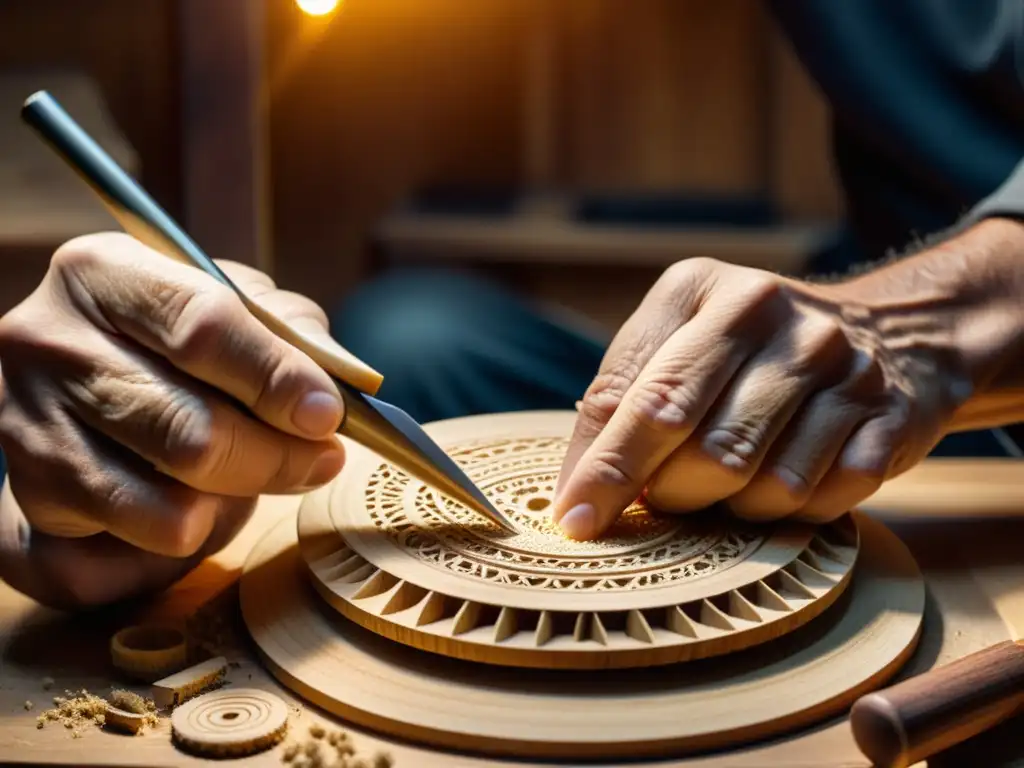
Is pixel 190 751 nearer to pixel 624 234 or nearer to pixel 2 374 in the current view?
pixel 2 374

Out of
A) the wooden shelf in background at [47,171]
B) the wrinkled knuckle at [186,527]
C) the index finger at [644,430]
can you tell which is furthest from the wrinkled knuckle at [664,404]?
the wooden shelf in background at [47,171]

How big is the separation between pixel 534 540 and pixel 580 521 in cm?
4

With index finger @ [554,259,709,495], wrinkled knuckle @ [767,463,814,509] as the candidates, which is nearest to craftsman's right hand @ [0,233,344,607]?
index finger @ [554,259,709,495]

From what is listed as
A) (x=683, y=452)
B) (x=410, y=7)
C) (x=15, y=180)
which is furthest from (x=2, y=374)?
(x=410, y=7)

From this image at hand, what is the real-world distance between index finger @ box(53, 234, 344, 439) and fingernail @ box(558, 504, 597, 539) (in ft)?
0.62

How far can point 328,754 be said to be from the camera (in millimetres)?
713

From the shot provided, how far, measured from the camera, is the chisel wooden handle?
0.68 meters

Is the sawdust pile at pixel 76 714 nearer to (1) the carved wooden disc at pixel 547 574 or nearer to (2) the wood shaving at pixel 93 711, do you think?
(2) the wood shaving at pixel 93 711

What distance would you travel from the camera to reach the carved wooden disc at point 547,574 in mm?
766

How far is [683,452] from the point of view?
0.91 m

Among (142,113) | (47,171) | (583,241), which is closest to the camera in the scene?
(47,171)

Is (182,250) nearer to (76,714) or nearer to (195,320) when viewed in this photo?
(195,320)

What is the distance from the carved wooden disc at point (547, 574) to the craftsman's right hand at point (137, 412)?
82mm

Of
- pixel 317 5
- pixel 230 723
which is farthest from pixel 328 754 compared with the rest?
pixel 317 5
